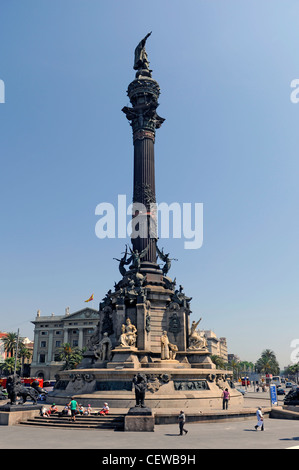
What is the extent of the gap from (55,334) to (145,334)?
8592 cm

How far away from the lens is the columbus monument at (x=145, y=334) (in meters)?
26.6

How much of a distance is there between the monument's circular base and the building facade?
77011 mm

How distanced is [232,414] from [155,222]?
19.6 m

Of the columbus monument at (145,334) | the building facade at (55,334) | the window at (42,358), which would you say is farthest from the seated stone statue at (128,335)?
the window at (42,358)

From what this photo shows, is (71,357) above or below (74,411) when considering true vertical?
below

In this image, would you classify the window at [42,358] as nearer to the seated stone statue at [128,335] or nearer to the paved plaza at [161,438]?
the seated stone statue at [128,335]

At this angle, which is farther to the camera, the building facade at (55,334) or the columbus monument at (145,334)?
the building facade at (55,334)

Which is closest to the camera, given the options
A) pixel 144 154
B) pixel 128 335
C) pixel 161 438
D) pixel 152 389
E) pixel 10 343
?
pixel 161 438

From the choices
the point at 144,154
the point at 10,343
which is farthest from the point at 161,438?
the point at 10,343

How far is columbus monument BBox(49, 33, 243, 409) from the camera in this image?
2662 centimetres

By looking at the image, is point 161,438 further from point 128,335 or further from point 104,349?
point 104,349

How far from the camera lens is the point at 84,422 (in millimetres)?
21266

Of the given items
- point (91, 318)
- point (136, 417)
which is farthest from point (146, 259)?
point (91, 318)

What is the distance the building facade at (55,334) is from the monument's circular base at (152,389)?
7701 centimetres
